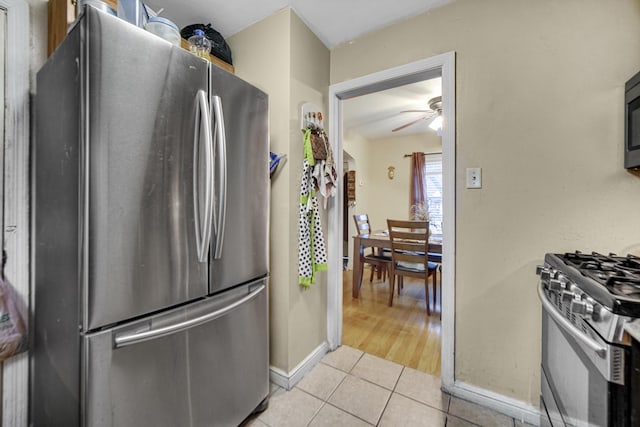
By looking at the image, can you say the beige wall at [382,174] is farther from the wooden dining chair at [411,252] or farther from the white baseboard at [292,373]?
the white baseboard at [292,373]

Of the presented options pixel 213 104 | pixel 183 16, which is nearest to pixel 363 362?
pixel 213 104

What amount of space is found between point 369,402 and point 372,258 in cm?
177

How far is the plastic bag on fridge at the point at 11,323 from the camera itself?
3.12ft

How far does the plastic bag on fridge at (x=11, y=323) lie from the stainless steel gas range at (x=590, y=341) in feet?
6.43

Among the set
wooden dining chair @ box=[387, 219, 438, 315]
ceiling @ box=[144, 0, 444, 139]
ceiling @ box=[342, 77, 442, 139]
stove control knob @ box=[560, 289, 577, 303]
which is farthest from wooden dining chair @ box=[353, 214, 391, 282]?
ceiling @ box=[144, 0, 444, 139]

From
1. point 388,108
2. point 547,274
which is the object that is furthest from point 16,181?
point 388,108

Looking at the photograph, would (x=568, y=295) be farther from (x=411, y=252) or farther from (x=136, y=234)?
(x=411, y=252)

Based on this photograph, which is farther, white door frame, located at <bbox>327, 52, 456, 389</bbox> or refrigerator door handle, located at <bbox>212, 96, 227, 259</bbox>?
white door frame, located at <bbox>327, 52, 456, 389</bbox>

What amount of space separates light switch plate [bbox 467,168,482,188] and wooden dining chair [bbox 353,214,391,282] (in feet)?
5.34

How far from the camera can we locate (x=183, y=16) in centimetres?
162

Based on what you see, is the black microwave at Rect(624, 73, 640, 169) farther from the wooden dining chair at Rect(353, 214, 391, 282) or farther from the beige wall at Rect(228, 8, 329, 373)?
the wooden dining chair at Rect(353, 214, 391, 282)

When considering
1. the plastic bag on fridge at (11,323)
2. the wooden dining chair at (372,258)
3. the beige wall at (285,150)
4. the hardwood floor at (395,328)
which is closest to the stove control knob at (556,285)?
the hardwood floor at (395,328)

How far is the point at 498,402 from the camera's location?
4.51ft

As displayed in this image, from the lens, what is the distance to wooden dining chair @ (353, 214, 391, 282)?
9.98 ft
